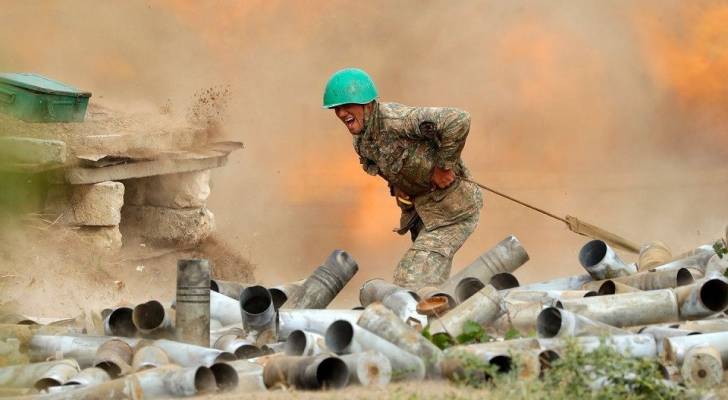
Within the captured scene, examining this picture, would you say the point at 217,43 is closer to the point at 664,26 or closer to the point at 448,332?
the point at 664,26

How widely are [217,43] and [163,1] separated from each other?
1.00 m

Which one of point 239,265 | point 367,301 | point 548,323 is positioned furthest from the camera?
point 239,265

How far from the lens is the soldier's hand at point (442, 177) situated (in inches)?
374

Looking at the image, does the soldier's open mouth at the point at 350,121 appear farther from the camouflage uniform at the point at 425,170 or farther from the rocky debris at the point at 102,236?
the rocky debris at the point at 102,236

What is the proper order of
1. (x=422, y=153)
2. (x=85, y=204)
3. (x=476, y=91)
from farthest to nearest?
(x=476, y=91)
(x=85, y=204)
(x=422, y=153)

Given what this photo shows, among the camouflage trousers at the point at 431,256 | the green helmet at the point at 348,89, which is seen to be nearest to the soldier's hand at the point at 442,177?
the camouflage trousers at the point at 431,256

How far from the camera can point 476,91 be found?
18781mm

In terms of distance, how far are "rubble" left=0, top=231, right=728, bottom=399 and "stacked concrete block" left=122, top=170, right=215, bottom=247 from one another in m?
3.97

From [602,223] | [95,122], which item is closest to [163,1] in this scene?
[95,122]

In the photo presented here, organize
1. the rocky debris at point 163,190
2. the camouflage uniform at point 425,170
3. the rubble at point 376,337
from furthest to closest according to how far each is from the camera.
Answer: the rocky debris at point 163,190, the camouflage uniform at point 425,170, the rubble at point 376,337

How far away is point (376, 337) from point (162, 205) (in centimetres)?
676

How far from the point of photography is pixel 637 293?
7453 millimetres

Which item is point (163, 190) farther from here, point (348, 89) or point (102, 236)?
point (348, 89)

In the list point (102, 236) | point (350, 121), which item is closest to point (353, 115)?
point (350, 121)
